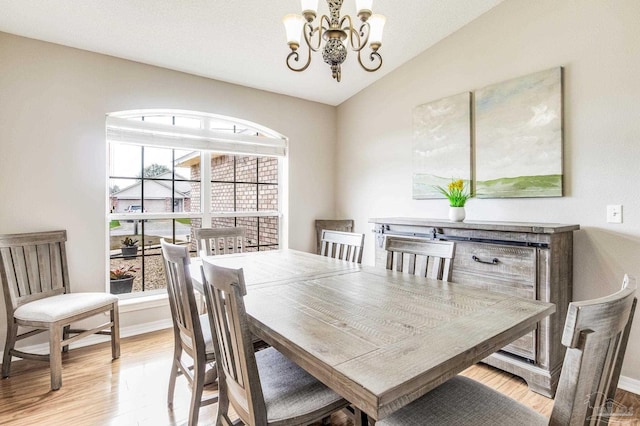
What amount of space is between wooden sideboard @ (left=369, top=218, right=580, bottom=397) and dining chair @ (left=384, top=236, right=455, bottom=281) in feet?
1.12

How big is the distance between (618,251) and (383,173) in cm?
220

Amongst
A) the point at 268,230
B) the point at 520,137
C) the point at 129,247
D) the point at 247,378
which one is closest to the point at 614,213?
the point at 520,137

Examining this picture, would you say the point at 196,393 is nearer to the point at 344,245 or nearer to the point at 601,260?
the point at 344,245

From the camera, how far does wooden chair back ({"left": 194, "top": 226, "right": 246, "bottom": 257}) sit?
2.91 metres

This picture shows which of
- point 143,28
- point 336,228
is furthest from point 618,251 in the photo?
point 143,28

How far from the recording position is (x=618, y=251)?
2238mm

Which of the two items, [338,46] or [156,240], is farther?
[156,240]

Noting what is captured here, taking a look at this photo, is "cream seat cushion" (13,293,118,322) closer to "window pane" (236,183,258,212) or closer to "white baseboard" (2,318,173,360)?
"white baseboard" (2,318,173,360)

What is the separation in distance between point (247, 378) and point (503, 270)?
197 cm

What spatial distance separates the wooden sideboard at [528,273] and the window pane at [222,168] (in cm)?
251

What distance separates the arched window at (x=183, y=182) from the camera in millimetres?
3193

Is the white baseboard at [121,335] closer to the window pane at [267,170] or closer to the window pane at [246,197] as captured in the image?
the window pane at [246,197]

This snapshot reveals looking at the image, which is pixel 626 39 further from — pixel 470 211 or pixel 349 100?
pixel 349 100

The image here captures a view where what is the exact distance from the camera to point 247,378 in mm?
1103
